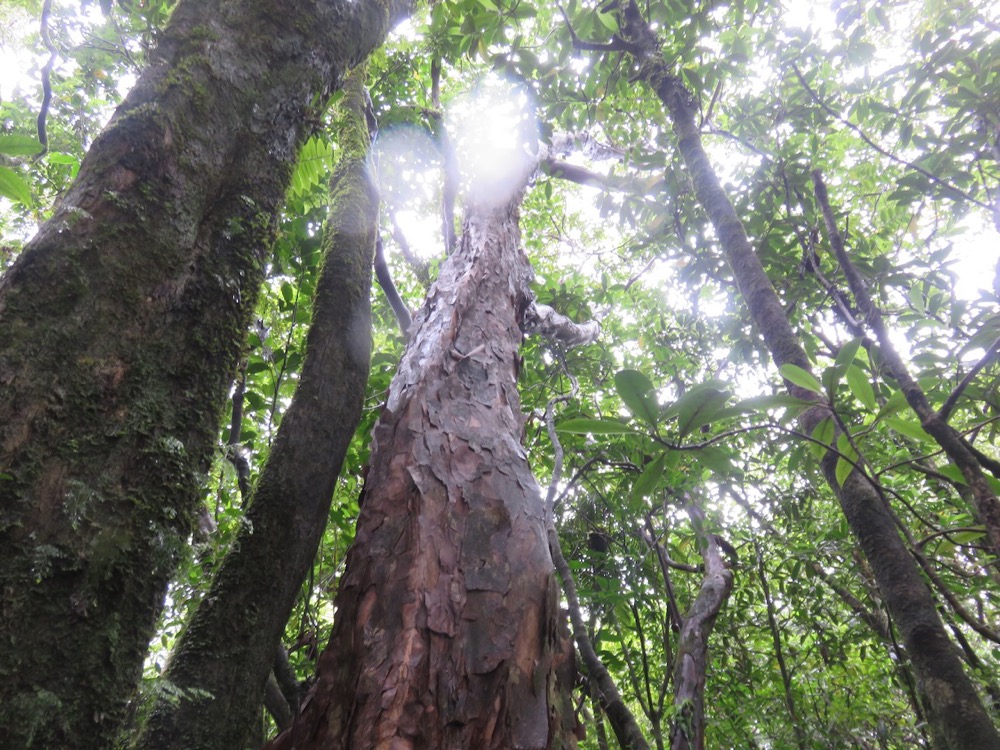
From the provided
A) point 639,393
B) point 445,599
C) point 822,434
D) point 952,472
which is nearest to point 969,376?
point 822,434

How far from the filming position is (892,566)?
1531 millimetres

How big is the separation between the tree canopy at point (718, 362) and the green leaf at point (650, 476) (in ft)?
0.04

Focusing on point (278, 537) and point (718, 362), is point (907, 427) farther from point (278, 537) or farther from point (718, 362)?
point (718, 362)

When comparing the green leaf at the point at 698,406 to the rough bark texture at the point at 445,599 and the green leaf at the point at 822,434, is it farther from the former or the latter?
the rough bark texture at the point at 445,599

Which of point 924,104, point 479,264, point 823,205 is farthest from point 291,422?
point 924,104

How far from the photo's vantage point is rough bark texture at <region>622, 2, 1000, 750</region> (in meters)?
1.25

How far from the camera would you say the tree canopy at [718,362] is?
1.60 m

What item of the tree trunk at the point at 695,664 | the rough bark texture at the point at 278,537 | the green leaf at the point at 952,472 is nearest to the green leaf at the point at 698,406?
the green leaf at the point at 952,472

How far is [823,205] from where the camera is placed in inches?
91.5

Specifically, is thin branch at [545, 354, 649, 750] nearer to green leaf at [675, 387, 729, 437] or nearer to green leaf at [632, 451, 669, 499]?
green leaf at [632, 451, 669, 499]

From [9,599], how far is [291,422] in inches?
47.5

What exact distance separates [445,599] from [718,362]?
4.34 metres

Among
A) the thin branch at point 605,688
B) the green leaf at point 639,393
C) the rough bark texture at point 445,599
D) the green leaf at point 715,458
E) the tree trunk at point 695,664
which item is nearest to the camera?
the rough bark texture at point 445,599

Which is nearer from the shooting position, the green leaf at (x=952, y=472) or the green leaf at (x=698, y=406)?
Result: the green leaf at (x=698, y=406)
